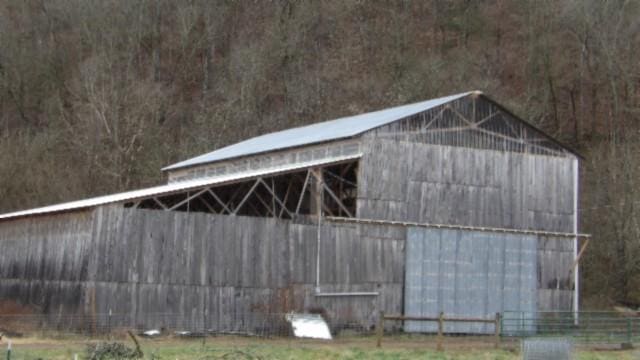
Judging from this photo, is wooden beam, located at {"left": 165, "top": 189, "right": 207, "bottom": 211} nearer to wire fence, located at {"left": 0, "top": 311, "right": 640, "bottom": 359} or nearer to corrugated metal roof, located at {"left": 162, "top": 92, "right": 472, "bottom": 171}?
wire fence, located at {"left": 0, "top": 311, "right": 640, "bottom": 359}

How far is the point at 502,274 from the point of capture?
37.0m

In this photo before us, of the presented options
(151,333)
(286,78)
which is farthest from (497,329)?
(286,78)

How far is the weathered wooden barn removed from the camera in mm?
31141

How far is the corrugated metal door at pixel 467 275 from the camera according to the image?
35469mm

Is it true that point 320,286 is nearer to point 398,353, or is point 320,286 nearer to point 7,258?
point 398,353

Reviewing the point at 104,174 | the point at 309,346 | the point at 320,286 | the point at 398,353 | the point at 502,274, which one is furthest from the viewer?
the point at 104,174

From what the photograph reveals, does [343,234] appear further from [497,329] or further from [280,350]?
[280,350]

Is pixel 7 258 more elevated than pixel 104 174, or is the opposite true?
pixel 104 174

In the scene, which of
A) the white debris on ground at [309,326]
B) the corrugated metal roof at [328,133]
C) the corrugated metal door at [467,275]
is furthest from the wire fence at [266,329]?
the corrugated metal roof at [328,133]

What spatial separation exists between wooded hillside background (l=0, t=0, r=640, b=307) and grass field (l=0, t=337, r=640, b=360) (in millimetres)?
21850

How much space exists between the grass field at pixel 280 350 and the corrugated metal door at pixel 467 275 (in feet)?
11.8

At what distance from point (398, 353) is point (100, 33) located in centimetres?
5461

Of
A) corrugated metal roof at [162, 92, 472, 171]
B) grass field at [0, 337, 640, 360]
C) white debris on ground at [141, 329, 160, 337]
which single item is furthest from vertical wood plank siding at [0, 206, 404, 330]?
corrugated metal roof at [162, 92, 472, 171]

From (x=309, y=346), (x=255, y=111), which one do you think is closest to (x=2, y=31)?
(x=255, y=111)
